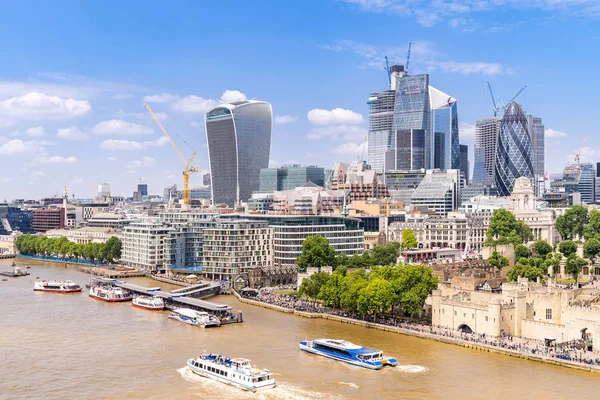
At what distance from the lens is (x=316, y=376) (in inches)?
2425

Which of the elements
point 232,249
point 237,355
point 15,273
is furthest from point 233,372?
point 15,273

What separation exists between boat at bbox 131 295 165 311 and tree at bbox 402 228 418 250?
81.2m

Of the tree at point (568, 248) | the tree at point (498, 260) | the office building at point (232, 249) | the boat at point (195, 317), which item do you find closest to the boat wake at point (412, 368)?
the boat at point (195, 317)

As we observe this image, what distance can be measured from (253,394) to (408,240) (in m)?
117

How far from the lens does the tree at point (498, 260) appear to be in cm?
11869

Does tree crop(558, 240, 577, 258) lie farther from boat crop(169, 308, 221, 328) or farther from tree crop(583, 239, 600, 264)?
boat crop(169, 308, 221, 328)

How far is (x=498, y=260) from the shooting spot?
119750 millimetres

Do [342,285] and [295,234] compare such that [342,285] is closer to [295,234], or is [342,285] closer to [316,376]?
[316,376]

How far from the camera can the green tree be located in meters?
81.1

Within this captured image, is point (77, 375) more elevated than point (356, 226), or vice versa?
point (356, 226)

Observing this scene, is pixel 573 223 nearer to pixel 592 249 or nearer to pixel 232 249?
pixel 592 249

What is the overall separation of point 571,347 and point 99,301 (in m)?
68.5

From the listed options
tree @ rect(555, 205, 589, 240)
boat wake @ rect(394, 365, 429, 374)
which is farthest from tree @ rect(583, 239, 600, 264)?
boat wake @ rect(394, 365, 429, 374)

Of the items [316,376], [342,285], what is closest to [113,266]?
[342,285]
